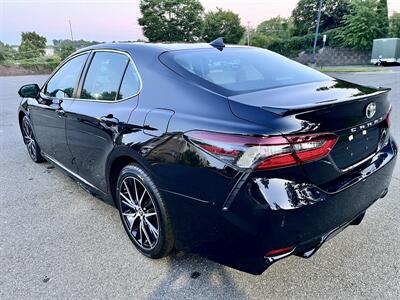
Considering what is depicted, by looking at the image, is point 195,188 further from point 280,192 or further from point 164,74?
point 164,74

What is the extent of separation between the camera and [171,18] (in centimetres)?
4909

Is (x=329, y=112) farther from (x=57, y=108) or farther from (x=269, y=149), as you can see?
(x=57, y=108)

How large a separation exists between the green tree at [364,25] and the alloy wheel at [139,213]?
39890mm

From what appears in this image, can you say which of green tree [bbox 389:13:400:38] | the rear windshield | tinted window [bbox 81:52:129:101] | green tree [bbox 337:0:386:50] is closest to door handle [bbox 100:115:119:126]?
tinted window [bbox 81:52:129:101]

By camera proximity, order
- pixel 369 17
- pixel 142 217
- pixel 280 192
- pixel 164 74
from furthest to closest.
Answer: pixel 369 17
pixel 142 217
pixel 164 74
pixel 280 192

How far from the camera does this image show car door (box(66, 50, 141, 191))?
2.61 metres

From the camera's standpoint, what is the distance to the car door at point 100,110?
→ 261 centimetres

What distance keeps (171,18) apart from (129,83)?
50260 millimetres

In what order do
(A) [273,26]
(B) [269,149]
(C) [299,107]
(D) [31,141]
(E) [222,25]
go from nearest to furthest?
(B) [269,149] → (C) [299,107] → (D) [31,141] → (E) [222,25] → (A) [273,26]

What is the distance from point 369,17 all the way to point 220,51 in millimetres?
39447

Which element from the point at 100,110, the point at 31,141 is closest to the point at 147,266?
the point at 100,110

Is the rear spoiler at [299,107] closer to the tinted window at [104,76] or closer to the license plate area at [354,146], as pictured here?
the license plate area at [354,146]

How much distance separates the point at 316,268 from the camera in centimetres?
240

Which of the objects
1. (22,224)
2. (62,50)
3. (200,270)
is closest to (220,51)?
(200,270)
